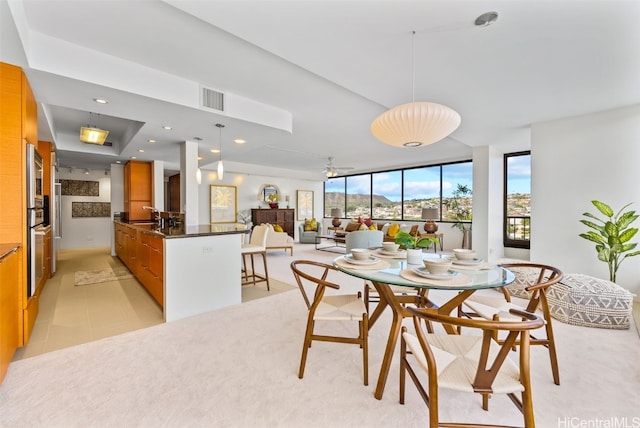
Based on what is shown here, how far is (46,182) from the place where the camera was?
4496mm

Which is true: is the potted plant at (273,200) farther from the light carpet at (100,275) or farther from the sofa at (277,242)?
the light carpet at (100,275)

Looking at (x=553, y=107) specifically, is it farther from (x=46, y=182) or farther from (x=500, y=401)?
(x=46, y=182)

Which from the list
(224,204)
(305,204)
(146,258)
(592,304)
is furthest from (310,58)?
(305,204)

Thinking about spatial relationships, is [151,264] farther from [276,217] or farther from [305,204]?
[305,204]

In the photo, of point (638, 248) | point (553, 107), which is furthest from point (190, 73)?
point (638, 248)

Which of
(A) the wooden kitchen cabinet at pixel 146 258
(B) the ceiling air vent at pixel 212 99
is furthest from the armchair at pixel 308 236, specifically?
(B) the ceiling air vent at pixel 212 99

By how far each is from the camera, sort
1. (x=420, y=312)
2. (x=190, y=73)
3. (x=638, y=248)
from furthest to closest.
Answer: (x=638, y=248), (x=190, y=73), (x=420, y=312)

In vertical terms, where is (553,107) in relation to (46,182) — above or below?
above

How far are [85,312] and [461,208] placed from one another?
27.8 feet

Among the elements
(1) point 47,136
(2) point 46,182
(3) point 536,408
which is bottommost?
(3) point 536,408

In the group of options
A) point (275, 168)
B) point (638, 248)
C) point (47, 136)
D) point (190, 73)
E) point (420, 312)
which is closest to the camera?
point (420, 312)

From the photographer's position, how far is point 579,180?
3.87 meters

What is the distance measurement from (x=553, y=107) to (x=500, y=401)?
3.65 metres

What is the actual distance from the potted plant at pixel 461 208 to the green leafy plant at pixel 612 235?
404cm
